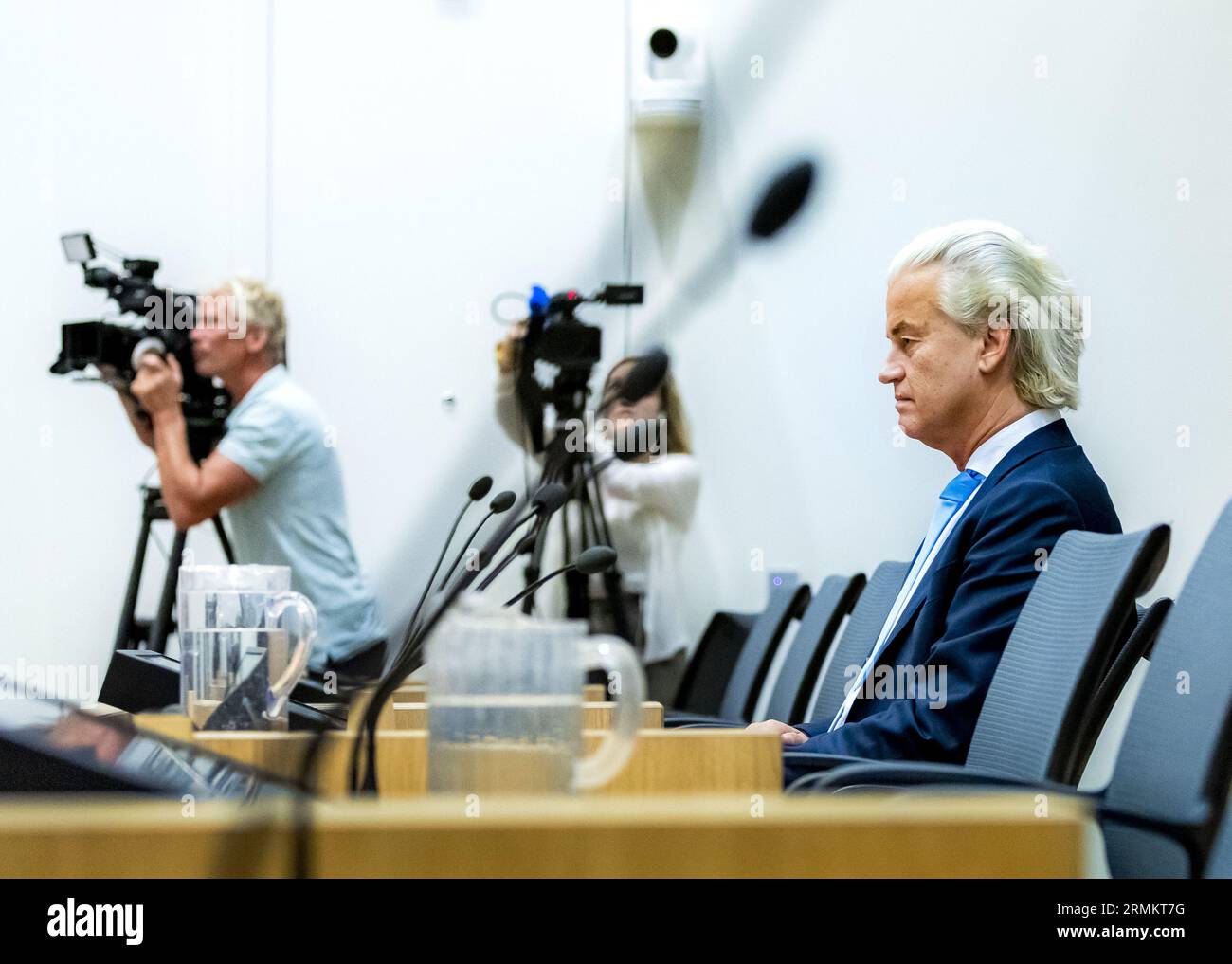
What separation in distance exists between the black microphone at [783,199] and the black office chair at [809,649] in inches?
64.0

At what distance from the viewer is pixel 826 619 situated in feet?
9.18

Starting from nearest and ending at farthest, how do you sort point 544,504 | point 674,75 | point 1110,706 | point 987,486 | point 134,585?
point 544,504, point 1110,706, point 987,486, point 134,585, point 674,75

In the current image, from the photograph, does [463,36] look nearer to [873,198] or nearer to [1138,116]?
[873,198]

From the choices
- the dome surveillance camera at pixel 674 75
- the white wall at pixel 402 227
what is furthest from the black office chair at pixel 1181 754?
the dome surveillance camera at pixel 674 75

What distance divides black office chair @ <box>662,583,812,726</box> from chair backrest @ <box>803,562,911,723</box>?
0.30 meters

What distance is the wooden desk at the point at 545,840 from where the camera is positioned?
24.1 inches

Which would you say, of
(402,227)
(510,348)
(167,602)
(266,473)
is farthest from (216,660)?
(402,227)

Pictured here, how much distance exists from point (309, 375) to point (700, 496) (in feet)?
4.09

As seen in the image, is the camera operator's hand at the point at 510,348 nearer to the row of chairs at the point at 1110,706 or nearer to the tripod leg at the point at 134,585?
the tripod leg at the point at 134,585

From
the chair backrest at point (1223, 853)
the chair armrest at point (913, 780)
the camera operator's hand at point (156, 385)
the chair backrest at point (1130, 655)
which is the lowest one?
the chair backrest at point (1223, 853)

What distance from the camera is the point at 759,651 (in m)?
2.93

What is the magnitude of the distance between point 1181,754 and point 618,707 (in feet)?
2.54

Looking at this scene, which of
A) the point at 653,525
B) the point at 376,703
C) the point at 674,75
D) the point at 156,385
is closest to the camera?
the point at 376,703

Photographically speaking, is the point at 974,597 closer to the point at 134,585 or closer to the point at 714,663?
the point at 714,663
